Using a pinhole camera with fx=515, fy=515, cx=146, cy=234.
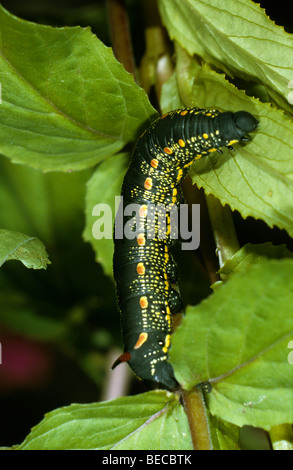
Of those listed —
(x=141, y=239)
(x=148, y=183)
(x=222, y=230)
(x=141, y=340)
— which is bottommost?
(x=141, y=340)

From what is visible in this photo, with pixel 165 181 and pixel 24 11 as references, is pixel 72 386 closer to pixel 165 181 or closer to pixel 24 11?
pixel 165 181

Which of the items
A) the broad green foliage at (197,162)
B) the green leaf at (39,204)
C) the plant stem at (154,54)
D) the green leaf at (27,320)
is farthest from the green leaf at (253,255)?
the green leaf at (27,320)

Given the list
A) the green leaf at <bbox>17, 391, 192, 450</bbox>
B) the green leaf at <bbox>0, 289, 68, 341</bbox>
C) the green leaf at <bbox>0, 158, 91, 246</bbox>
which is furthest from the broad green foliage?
the green leaf at <bbox>0, 289, 68, 341</bbox>

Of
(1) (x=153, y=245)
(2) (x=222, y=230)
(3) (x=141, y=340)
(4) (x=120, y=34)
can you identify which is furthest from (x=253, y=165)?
(4) (x=120, y=34)

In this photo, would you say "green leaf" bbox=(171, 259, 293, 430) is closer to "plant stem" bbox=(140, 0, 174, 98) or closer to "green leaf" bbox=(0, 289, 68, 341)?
"plant stem" bbox=(140, 0, 174, 98)

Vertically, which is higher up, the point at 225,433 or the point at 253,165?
the point at 253,165

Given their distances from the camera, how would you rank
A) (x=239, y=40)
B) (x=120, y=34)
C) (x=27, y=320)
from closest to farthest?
(x=239, y=40) → (x=120, y=34) → (x=27, y=320)

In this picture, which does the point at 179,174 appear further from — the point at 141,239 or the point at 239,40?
the point at 239,40
